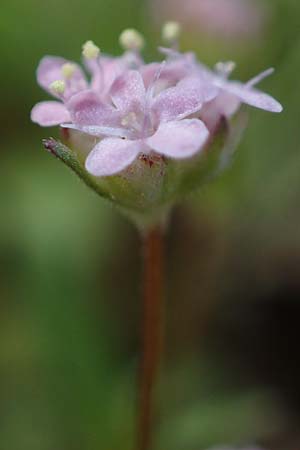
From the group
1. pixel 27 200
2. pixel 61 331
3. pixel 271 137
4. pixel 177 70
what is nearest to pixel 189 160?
pixel 177 70

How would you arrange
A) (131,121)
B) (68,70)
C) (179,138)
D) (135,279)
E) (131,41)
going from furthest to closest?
1. (135,279)
2. (131,41)
3. (68,70)
4. (131,121)
5. (179,138)

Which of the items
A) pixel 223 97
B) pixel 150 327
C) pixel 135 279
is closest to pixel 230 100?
pixel 223 97

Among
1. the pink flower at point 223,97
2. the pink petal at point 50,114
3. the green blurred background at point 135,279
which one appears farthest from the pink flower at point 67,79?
the green blurred background at point 135,279

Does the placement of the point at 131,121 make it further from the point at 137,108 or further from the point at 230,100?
the point at 230,100

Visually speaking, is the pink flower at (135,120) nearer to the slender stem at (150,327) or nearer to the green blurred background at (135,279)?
the slender stem at (150,327)

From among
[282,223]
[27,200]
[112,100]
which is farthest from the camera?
[282,223]

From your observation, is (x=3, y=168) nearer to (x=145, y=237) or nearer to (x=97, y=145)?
(x=145, y=237)

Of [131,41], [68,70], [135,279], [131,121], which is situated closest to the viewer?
[131,121]
